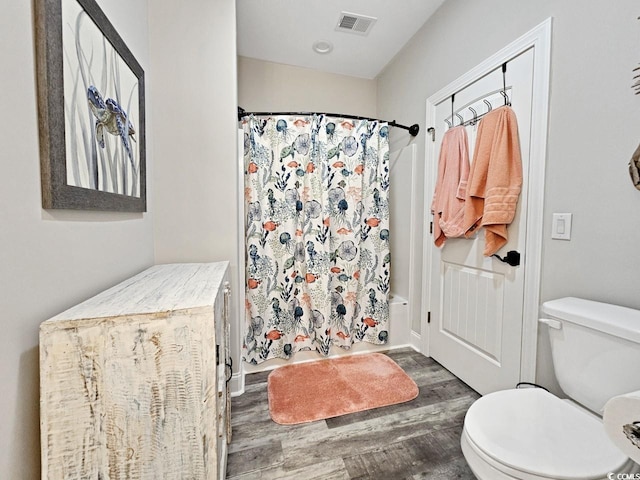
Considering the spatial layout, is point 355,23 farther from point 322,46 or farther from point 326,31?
point 322,46

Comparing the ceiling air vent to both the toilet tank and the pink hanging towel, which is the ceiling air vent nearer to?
the pink hanging towel

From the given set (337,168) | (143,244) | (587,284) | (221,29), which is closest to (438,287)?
(587,284)

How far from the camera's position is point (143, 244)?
1.34 metres

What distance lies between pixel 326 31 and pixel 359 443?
8.93 ft

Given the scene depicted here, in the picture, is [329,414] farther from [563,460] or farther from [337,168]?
[337,168]

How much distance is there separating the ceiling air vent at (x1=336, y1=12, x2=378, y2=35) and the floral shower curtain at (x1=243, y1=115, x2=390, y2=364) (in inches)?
27.0

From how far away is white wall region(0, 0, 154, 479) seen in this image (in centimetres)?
59

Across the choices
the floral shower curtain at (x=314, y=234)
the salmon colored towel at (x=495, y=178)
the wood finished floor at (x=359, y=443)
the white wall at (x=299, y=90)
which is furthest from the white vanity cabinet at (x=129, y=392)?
the white wall at (x=299, y=90)

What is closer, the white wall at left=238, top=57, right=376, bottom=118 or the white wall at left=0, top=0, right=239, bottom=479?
the white wall at left=0, top=0, right=239, bottom=479

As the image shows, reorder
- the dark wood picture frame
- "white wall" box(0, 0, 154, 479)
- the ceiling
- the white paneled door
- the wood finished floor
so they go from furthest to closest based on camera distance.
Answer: the ceiling, the white paneled door, the wood finished floor, the dark wood picture frame, "white wall" box(0, 0, 154, 479)

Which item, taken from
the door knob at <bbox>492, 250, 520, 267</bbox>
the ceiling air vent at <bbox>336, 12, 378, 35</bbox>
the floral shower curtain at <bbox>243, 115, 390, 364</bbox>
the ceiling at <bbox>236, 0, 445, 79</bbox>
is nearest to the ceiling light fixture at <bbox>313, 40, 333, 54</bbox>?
the ceiling at <bbox>236, 0, 445, 79</bbox>

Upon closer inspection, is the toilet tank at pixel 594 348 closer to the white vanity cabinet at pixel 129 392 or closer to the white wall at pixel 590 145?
the white wall at pixel 590 145

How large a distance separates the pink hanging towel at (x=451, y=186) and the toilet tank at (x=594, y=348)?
28.0 inches

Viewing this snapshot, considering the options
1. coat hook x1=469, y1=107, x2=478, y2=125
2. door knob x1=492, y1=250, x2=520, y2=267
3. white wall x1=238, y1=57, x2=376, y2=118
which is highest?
white wall x1=238, y1=57, x2=376, y2=118
